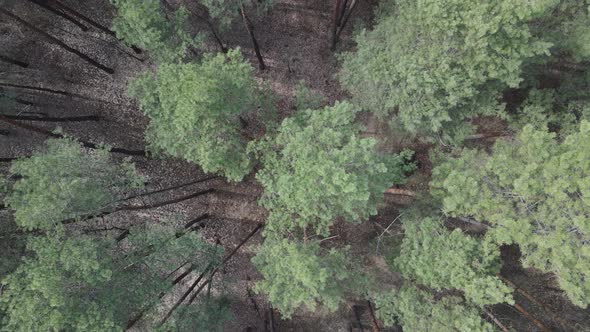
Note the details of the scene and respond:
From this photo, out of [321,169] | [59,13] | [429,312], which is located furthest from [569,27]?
[59,13]

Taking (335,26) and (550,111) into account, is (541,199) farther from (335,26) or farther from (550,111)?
(335,26)

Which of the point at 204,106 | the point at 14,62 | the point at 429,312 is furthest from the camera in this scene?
the point at 14,62

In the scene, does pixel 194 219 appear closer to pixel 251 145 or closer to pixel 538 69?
pixel 251 145

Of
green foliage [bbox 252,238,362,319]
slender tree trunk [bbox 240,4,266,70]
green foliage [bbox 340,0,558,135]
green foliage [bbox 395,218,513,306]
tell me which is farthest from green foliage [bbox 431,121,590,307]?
slender tree trunk [bbox 240,4,266,70]

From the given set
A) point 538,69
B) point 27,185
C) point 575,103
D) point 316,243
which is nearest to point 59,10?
point 27,185

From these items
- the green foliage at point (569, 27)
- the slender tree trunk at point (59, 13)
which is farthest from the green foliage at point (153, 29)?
the green foliage at point (569, 27)

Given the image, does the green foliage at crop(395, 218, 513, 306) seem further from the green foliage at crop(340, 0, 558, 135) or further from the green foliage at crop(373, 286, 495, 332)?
the green foliage at crop(340, 0, 558, 135)
